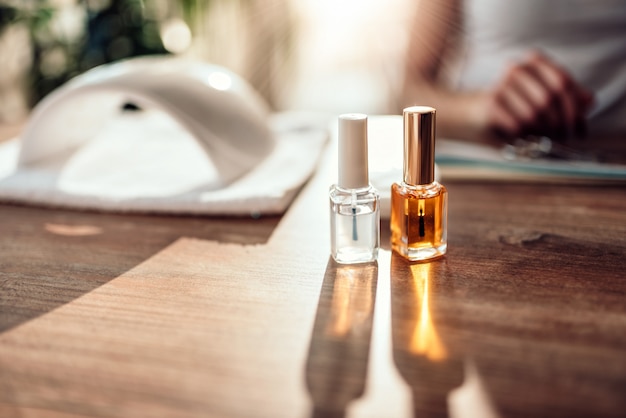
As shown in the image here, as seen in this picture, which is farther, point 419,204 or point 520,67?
point 520,67

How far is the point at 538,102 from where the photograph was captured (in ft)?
2.56

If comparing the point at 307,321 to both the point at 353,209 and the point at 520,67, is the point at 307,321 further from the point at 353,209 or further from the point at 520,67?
the point at 520,67

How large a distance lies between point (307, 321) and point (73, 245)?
0.25 metres

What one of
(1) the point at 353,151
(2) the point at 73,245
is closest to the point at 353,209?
(1) the point at 353,151

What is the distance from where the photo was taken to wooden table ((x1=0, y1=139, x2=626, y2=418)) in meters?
0.26

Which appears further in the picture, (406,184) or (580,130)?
(580,130)

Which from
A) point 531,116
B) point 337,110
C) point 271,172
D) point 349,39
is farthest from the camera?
point 337,110

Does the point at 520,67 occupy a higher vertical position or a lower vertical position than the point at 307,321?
higher

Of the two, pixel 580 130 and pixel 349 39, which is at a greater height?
pixel 349 39

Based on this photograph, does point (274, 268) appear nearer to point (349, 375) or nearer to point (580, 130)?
point (349, 375)

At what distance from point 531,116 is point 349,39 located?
39.0 inches

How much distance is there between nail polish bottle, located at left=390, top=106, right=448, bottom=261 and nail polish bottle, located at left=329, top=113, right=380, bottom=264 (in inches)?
0.7

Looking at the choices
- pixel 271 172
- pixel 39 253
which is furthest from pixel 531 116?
pixel 39 253

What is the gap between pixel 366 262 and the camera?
0.42m
